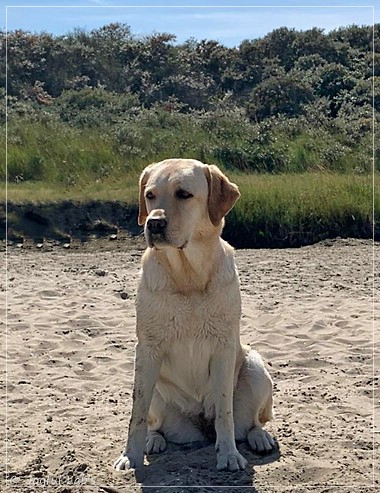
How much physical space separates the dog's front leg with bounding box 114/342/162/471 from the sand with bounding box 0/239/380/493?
9 centimetres

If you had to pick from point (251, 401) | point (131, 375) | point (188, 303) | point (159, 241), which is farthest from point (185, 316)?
point (131, 375)

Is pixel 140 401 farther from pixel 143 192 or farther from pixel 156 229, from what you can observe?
pixel 143 192

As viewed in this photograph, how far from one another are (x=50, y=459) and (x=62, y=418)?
817 millimetres

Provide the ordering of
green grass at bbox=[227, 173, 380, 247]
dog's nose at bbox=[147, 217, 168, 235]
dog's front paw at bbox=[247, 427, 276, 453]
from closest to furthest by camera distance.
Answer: dog's nose at bbox=[147, 217, 168, 235], dog's front paw at bbox=[247, 427, 276, 453], green grass at bbox=[227, 173, 380, 247]

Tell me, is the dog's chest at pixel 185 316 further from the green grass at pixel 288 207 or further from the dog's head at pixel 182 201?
the green grass at pixel 288 207

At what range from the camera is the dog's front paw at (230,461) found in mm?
4336

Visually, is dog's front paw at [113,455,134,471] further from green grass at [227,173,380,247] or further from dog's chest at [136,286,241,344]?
green grass at [227,173,380,247]

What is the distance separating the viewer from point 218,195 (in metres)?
4.43

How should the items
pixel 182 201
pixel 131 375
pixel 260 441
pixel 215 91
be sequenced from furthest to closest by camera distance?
pixel 215 91 → pixel 131 375 → pixel 260 441 → pixel 182 201

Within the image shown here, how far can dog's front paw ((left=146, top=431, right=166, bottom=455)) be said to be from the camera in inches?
183

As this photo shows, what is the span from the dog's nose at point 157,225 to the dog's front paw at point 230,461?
121 centimetres

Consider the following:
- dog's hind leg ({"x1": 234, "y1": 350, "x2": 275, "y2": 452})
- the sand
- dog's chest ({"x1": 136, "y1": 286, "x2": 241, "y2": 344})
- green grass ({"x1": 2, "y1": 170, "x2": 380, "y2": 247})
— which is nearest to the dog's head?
dog's chest ({"x1": 136, "y1": 286, "x2": 241, "y2": 344})

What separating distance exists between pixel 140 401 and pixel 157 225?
3.16 feet

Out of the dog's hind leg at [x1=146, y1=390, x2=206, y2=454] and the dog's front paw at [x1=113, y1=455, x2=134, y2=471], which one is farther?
the dog's hind leg at [x1=146, y1=390, x2=206, y2=454]
